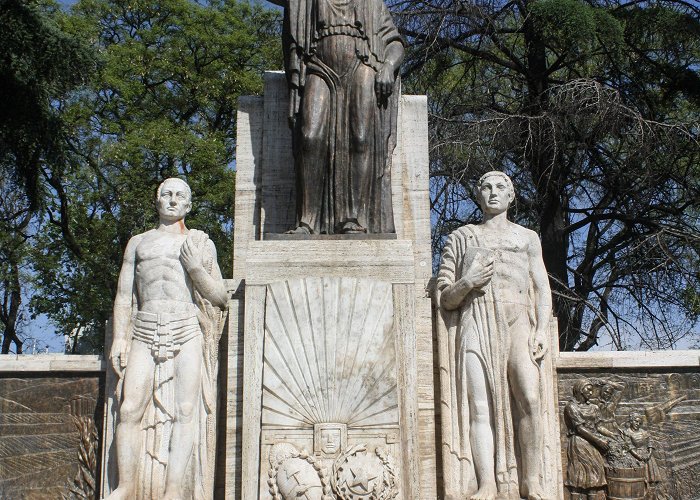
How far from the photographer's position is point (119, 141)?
66.0 feet

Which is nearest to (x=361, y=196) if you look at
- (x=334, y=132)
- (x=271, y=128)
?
(x=334, y=132)

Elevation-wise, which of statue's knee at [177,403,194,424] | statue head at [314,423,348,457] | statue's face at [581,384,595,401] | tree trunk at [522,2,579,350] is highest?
tree trunk at [522,2,579,350]

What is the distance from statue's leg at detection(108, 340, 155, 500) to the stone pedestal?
0.65 metres

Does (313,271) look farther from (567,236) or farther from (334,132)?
(567,236)

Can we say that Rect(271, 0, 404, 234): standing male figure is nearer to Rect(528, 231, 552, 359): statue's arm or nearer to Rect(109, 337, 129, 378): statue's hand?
Rect(528, 231, 552, 359): statue's arm

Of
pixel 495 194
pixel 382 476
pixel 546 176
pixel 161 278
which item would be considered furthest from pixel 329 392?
pixel 546 176

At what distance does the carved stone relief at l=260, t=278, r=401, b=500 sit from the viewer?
6555 millimetres

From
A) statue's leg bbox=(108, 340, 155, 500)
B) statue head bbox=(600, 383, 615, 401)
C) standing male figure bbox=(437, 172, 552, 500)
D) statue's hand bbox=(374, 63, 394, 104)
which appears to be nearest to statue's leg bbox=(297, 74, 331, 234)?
statue's hand bbox=(374, 63, 394, 104)

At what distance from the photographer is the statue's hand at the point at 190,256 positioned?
7.18m

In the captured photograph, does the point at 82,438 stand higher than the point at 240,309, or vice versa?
the point at 240,309

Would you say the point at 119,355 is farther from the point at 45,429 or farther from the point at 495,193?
the point at 495,193

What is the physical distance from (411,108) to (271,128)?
1.34 m

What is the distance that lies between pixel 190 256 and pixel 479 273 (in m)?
2.23

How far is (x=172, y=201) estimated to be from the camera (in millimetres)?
7508
